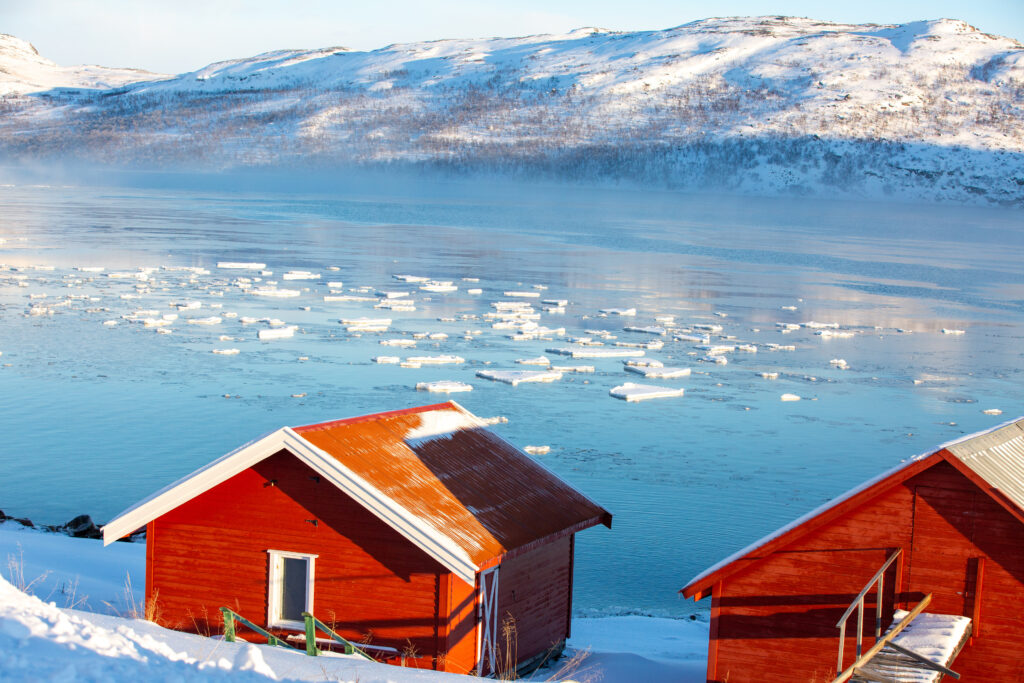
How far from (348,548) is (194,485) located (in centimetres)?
125

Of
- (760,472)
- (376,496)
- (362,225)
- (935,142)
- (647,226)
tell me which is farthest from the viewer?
(935,142)

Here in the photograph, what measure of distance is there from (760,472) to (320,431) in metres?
8.01

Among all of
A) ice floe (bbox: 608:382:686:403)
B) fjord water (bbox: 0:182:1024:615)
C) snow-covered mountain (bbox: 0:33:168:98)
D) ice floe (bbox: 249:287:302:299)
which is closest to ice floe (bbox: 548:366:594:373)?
fjord water (bbox: 0:182:1024:615)

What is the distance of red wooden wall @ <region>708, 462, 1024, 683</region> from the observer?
7.35 metres

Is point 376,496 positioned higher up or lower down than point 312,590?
higher up

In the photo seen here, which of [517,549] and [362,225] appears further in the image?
[362,225]

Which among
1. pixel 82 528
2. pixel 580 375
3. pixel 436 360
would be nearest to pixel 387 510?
pixel 82 528

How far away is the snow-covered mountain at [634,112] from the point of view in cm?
10675

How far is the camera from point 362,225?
6216 cm

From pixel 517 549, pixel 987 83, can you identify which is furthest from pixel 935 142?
pixel 517 549

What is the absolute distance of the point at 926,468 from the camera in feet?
24.3

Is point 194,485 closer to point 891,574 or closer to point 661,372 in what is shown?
point 891,574

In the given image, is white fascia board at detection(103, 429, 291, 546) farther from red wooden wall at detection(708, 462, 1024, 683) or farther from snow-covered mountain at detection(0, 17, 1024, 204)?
snow-covered mountain at detection(0, 17, 1024, 204)

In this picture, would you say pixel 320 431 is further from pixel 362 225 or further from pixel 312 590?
pixel 362 225
